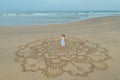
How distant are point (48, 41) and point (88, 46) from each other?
1.90 metres

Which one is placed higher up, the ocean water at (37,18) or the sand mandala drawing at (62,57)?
the ocean water at (37,18)

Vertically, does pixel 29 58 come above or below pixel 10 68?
above

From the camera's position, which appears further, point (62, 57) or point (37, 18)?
point (37, 18)

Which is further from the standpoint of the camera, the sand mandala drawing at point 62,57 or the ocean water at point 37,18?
the ocean water at point 37,18

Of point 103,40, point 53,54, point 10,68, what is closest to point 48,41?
point 53,54

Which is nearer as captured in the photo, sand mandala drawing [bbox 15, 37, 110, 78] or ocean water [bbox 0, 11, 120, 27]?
sand mandala drawing [bbox 15, 37, 110, 78]

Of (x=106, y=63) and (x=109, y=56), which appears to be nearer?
(x=106, y=63)

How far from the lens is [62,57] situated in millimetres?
4695

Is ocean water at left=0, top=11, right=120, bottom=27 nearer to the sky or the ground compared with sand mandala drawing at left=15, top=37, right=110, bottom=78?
nearer to the sky

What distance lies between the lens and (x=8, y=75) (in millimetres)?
4027

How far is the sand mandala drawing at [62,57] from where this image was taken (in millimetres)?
4137

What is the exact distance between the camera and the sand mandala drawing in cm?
414

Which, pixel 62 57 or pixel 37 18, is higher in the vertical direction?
pixel 37 18

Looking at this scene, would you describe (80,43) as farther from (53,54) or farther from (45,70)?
(45,70)
